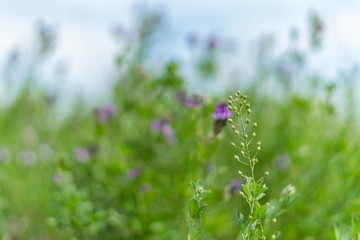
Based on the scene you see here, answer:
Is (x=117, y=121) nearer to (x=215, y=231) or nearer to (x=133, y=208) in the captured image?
(x=133, y=208)

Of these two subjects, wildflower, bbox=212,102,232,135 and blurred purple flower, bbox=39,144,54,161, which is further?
blurred purple flower, bbox=39,144,54,161

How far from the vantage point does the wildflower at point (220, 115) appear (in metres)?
1.56

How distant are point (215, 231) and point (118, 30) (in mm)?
1961

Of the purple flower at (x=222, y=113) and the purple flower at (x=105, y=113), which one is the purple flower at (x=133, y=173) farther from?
the purple flower at (x=222, y=113)

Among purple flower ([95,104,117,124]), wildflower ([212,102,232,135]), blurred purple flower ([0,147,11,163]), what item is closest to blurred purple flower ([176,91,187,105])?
purple flower ([95,104,117,124])

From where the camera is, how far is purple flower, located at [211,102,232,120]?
155cm

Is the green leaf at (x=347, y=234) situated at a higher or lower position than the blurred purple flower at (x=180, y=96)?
lower

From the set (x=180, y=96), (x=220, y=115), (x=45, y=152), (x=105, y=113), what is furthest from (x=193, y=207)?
(x=45, y=152)

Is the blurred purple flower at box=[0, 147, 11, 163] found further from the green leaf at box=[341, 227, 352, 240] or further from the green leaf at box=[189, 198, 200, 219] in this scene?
the green leaf at box=[341, 227, 352, 240]

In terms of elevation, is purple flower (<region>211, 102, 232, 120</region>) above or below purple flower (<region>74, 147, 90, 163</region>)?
below

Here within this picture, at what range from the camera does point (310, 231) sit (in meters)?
2.01

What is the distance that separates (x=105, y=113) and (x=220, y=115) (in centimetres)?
120

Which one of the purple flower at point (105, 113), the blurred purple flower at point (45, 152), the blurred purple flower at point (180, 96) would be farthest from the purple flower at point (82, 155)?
the blurred purple flower at point (45, 152)

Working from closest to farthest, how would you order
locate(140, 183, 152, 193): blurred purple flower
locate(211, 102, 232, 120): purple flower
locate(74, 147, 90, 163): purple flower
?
locate(211, 102, 232, 120): purple flower, locate(140, 183, 152, 193): blurred purple flower, locate(74, 147, 90, 163): purple flower
